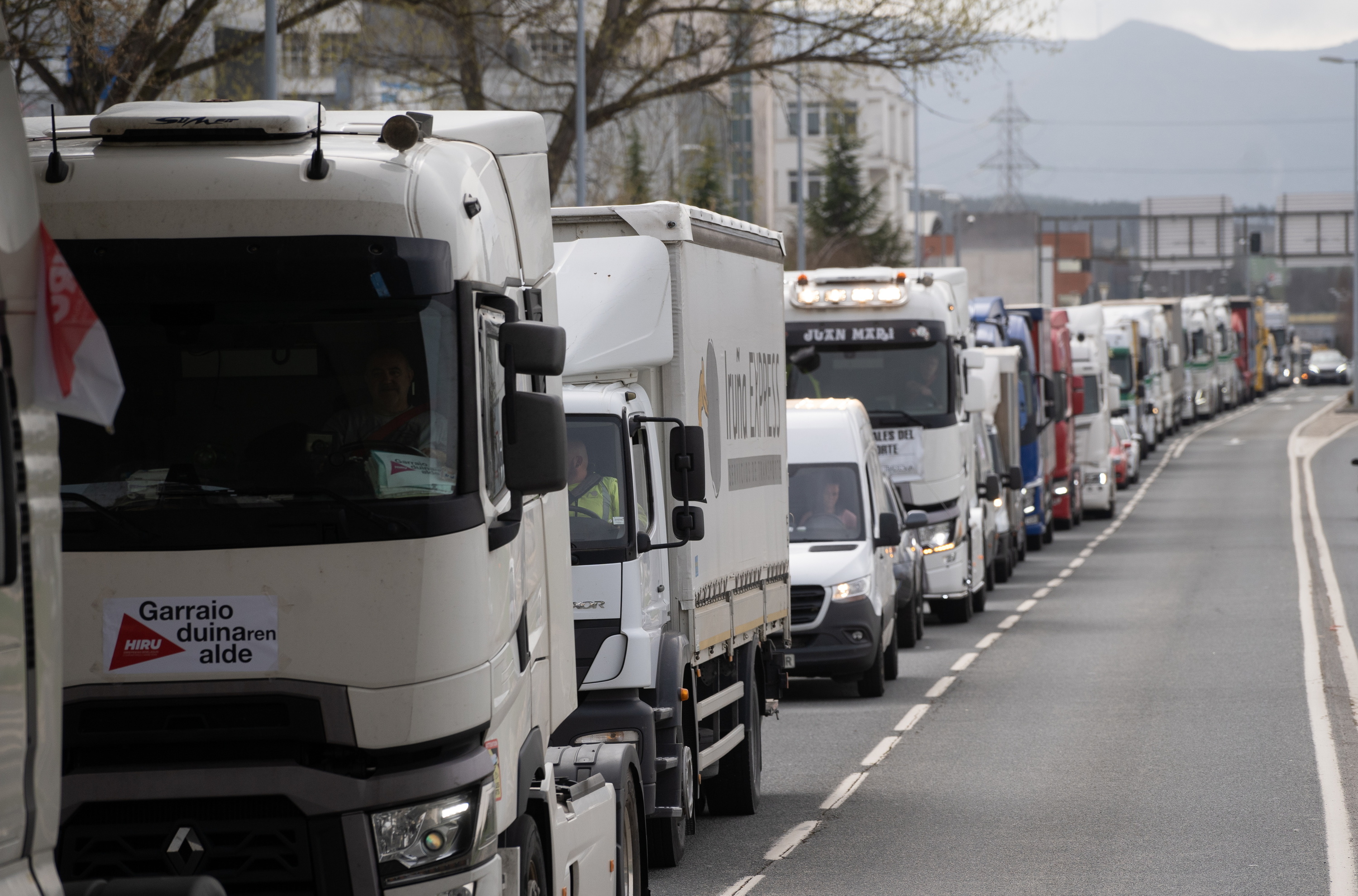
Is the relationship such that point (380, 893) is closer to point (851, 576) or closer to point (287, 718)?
point (287, 718)

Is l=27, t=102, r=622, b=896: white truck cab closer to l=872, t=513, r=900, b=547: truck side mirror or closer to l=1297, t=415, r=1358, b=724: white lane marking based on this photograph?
l=1297, t=415, r=1358, b=724: white lane marking

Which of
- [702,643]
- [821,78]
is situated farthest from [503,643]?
[821,78]

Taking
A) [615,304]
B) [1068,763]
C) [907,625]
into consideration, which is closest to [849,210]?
A: [907,625]

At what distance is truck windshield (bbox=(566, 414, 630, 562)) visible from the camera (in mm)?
9680

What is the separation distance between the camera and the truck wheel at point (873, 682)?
674 inches

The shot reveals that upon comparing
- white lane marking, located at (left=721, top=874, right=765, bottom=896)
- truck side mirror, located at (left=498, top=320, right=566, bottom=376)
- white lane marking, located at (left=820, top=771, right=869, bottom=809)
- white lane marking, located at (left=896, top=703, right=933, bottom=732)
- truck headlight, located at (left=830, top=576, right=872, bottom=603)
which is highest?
truck side mirror, located at (left=498, top=320, right=566, bottom=376)

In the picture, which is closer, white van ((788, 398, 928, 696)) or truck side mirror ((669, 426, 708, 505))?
truck side mirror ((669, 426, 708, 505))

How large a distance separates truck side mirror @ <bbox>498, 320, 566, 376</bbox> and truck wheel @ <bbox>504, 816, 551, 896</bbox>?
4.76 feet

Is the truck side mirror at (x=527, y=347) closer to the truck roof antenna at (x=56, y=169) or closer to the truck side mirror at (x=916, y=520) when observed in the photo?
the truck roof antenna at (x=56, y=169)

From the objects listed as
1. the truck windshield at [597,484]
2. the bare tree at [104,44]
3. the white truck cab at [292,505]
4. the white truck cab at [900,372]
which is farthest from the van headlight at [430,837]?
the white truck cab at [900,372]

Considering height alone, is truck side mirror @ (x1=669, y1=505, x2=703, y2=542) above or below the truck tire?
above

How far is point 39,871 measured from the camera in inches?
154

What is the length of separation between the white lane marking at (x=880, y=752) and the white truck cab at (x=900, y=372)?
8.02 meters

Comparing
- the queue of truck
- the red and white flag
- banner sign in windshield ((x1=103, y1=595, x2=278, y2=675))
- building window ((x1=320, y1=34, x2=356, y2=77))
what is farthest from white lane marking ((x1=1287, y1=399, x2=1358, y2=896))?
building window ((x1=320, y1=34, x2=356, y2=77))
